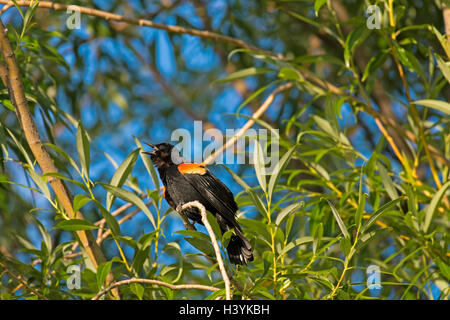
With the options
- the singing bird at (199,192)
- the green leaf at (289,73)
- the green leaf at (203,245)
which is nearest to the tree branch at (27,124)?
the green leaf at (203,245)

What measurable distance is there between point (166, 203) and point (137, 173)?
244cm

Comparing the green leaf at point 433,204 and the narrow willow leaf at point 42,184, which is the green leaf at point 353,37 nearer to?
the green leaf at point 433,204

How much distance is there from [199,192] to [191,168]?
0.21m

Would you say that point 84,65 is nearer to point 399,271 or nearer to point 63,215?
point 63,215

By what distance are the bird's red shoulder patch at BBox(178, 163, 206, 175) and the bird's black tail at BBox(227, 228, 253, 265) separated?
1.76 ft

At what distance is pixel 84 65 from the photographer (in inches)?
210

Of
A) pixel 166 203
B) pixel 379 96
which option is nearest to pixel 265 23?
pixel 379 96

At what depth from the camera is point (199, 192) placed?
3.01 meters

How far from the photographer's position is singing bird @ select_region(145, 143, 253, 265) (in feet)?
8.81

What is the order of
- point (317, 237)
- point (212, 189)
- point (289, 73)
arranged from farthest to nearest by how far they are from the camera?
point (289, 73), point (212, 189), point (317, 237)

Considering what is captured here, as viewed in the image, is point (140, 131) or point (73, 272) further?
point (140, 131)

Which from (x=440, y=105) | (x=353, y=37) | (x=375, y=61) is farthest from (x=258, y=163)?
(x=375, y=61)

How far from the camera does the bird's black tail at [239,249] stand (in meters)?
2.62

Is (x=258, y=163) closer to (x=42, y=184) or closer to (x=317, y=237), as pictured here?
(x=317, y=237)
